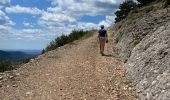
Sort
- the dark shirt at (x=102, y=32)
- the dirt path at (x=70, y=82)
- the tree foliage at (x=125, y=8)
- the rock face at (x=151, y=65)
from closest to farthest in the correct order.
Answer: the rock face at (x=151, y=65), the dirt path at (x=70, y=82), the dark shirt at (x=102, y=32), the tree foliage at (x=125, y=8)

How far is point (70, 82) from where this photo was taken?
14.6 meters

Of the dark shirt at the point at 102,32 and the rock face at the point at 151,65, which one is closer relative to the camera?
the rock face at the point at 151,65

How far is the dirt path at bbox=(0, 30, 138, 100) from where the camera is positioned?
1273 cm

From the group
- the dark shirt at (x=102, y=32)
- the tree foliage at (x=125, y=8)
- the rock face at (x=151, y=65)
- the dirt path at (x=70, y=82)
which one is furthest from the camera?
the tree foliage at (x=125, y=8)

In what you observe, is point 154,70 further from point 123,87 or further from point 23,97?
point 23,97

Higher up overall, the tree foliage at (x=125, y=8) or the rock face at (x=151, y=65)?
the tree foliage at (x=125, y=8)

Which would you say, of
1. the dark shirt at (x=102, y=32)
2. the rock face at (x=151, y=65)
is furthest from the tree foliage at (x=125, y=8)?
the rock face at (x=151, y=65)

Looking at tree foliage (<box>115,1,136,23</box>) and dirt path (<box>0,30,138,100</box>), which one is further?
tree foliage (<box>115,1,136,23</box>)

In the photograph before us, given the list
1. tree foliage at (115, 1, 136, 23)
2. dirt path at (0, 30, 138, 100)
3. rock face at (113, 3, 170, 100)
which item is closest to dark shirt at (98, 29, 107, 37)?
rock face at (113, 3, 170, 100)

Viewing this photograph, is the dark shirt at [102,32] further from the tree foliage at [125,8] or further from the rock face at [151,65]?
the tree foliage at [125,8]

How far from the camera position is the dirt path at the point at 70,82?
1273cm

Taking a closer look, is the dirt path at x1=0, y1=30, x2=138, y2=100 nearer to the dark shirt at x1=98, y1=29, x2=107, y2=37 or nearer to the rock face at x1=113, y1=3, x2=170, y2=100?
the rock face at x1=113, y1=3, x2=170, y2=100

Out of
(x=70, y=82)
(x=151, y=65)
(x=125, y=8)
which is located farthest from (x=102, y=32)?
(x=125, y=8)

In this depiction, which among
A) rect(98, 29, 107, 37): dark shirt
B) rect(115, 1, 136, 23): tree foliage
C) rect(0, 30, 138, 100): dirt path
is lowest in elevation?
rect(0, 30, 138, 100): dirt path
